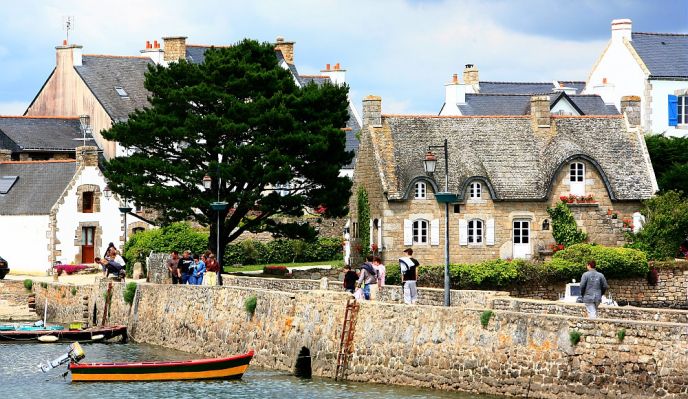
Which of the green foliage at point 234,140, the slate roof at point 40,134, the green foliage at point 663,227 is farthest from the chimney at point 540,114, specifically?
the slate roof at point 40,134

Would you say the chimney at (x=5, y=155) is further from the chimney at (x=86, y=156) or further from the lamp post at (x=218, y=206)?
the lamp post at (x=218, y=206)

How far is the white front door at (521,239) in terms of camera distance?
5884 cm

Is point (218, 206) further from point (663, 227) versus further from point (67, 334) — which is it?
point (663, 227)

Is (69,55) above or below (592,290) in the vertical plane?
above

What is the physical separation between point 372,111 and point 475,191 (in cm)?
455

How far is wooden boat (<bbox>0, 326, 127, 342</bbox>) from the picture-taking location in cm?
4531

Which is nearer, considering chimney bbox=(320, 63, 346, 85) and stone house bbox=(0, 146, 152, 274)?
stone house bbox=(0, 146, 152, 274)

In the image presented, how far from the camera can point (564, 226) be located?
192ft

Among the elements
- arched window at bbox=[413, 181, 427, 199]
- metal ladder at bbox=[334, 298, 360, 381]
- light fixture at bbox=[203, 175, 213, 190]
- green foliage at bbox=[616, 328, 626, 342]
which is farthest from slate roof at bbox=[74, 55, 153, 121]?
green foliage at bbox=[616, 328, 626, 342]

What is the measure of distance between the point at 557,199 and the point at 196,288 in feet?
68.2

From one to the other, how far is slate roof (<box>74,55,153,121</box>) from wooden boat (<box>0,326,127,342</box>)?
1222 inches

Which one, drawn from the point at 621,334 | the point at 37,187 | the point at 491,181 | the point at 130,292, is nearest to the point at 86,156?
the point at 37,187

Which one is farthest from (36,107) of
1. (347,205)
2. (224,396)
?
(224,396)

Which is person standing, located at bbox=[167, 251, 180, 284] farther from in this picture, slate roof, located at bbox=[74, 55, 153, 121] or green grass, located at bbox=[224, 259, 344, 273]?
slate roof, located at bbox=[74, 55, 153, 121]
